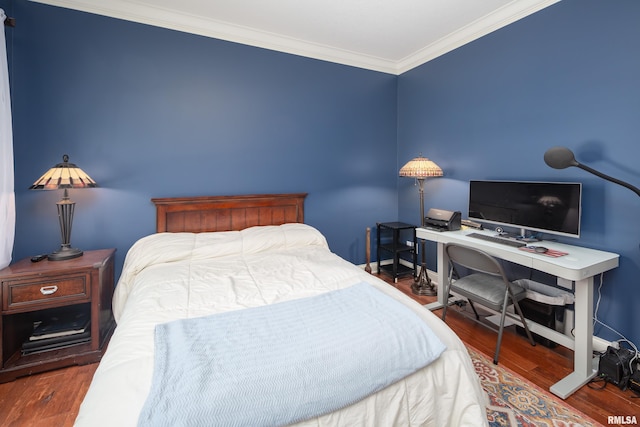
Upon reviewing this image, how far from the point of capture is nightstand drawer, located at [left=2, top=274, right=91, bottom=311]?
1.86 m

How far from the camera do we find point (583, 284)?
1832 millimetres

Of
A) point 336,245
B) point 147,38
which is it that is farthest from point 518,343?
point 147,38

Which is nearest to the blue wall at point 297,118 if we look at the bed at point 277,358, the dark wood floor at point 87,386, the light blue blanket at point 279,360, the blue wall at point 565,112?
the blue wall at point 565,112

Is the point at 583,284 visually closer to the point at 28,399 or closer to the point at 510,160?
the point at 510,160

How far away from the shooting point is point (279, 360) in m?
1.06

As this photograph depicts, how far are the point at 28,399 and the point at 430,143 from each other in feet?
12.7

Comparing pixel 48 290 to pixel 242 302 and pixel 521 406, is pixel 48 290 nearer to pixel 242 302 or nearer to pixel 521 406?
pixel 242 302

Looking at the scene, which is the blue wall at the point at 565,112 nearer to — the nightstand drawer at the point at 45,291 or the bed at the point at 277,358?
the bed at the point at 277,358

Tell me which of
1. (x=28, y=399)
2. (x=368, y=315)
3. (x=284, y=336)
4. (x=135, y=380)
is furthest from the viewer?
(x=28, y=399)

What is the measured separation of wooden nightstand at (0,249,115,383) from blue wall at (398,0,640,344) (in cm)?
328

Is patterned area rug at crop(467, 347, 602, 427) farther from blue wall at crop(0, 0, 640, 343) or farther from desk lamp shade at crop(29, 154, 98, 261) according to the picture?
desk lamp shade at crop(29, 154, 98, 261)

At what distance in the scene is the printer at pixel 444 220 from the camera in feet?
9.12

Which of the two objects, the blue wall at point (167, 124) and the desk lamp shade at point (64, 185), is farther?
the blue wall at point (167, 124)

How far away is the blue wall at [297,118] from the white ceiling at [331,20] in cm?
10
